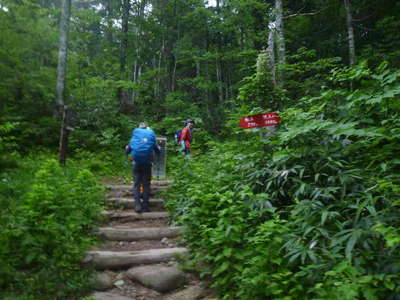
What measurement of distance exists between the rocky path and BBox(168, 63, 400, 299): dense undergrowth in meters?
0.36

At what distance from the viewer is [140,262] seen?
451cm

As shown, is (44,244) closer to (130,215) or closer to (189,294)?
(189,294)

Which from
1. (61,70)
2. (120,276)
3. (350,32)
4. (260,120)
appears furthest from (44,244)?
(350,32)

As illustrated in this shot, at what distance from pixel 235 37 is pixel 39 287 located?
60.8 feet

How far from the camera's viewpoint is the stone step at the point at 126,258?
4.28 metres

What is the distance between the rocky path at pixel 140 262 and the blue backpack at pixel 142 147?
4.04 ft

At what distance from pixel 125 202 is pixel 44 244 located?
3.08 metres

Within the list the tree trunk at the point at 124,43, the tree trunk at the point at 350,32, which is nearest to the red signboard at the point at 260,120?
the tree trunk at the point at 350,32

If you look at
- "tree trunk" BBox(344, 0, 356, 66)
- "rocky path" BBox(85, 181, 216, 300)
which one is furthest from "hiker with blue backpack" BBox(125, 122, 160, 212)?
"tree trunk" BBox(344, 0, 356, 66)

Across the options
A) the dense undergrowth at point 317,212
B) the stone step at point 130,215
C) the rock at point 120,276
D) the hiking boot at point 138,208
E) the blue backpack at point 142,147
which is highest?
the blue backpack at point 142,147

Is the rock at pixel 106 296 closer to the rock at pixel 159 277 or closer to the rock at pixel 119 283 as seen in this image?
the rock at pixel 119 283

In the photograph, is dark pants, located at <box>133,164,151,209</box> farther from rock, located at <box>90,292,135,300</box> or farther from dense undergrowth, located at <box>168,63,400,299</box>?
rock, located at <box>90,292,135,300</box>

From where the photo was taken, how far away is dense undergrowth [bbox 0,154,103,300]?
3404 mm

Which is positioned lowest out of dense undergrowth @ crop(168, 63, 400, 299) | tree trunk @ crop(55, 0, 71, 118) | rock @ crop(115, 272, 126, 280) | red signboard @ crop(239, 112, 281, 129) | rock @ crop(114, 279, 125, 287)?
rock @ crop(114, 279, 125, 287)
